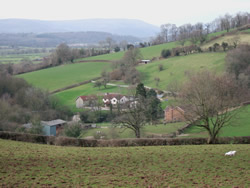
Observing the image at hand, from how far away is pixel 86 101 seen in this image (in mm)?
65312

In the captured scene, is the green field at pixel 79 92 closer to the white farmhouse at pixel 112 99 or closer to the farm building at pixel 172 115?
the white farmhouse at pixel 112 99

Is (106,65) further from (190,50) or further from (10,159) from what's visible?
(10,159)

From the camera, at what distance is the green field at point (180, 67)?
232 ft

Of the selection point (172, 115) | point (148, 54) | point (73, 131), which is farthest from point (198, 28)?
point (73, 131)

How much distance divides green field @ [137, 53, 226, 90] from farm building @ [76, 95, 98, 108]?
48.1 feet

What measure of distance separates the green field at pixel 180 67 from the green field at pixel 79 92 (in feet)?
25.2

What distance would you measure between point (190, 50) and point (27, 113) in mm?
52039

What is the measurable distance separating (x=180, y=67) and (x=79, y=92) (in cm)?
2505

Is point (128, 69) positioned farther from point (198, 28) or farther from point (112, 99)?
point (198, 28)

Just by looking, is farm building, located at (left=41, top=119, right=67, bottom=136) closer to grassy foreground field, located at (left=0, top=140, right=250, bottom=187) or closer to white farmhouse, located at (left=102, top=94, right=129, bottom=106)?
white farmhouse, located at (left=102, top=94, right=129, bottom=106)

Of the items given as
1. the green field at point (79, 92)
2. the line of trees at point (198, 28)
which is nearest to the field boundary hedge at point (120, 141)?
the green field at point (79, 92)

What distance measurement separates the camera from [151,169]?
1669 cm

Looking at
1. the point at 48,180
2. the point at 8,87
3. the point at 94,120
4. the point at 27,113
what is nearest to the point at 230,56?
the point at 94,120

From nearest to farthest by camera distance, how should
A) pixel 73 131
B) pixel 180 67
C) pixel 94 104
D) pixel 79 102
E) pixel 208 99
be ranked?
1. pixel 208 99
2. pixel 73 131
3. pixel 94 104
4. pixel 79 102
5. pixel 180 67
